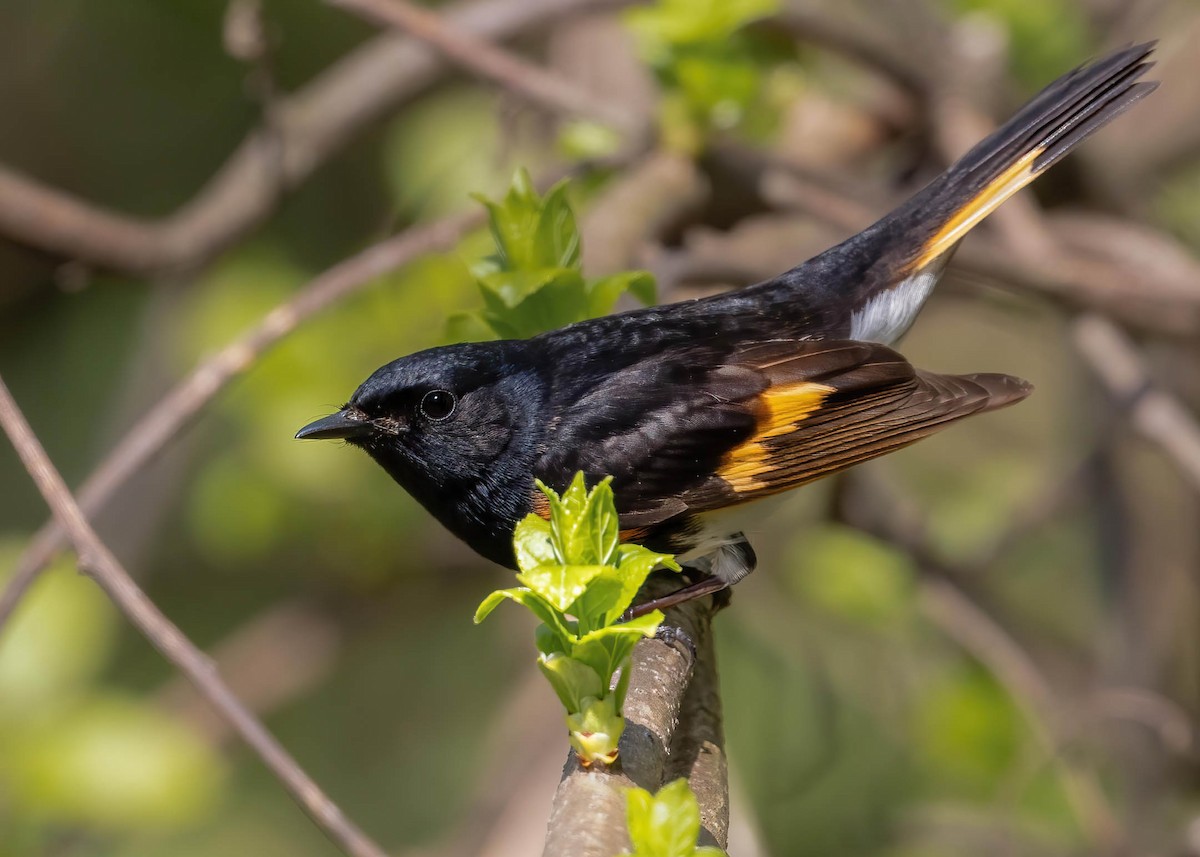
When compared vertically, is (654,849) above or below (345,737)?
below

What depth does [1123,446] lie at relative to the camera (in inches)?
161

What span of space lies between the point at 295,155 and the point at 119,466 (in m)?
1.60

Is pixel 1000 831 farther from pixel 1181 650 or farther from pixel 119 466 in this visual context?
pixel 119 466

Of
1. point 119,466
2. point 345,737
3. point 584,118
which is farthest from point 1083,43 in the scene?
point 345,737

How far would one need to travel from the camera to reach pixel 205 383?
8.21ft

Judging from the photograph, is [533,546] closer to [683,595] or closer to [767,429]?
[683,595]

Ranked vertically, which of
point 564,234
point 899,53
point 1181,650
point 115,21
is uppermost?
point 115,21

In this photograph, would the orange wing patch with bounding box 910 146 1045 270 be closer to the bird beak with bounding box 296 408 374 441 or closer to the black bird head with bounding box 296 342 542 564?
the black bird head with bounding box 296 342 542 564

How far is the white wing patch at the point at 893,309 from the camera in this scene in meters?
3.00

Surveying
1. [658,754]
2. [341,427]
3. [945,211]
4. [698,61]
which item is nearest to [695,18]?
[698,61]

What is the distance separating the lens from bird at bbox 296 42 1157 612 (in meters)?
2.48

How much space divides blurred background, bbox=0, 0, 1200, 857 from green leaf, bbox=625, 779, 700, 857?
1475mm

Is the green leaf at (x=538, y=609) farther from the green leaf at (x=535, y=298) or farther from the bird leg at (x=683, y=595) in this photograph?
the green leaf at (x=535, y=298)

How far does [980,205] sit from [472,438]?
1.28 metres
